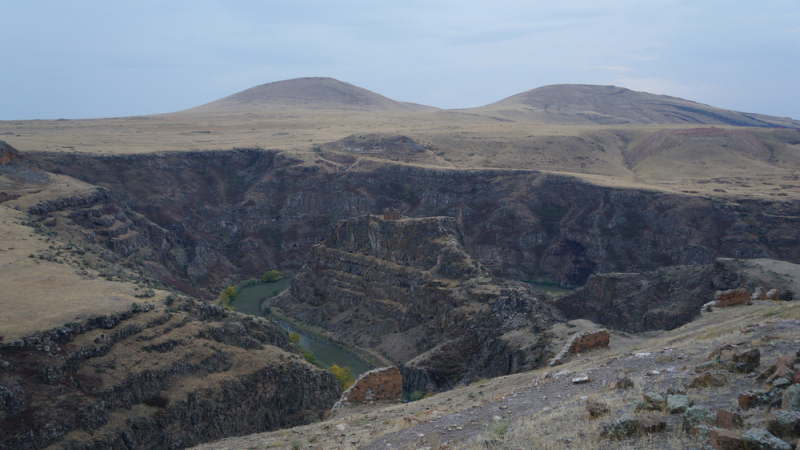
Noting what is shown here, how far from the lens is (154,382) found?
4509 cm

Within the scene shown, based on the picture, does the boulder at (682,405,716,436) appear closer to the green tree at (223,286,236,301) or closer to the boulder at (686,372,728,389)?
the boulder at (686,372,728,389)

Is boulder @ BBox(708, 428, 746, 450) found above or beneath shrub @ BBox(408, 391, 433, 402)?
above

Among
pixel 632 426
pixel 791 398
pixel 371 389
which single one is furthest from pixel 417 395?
pixel 791 398

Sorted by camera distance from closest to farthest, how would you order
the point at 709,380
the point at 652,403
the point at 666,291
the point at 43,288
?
the point at 652,403, the point at 709,380, the point at 43,288, the point at 666,291

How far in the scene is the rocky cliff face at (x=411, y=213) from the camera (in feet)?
359

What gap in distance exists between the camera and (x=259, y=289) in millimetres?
113812

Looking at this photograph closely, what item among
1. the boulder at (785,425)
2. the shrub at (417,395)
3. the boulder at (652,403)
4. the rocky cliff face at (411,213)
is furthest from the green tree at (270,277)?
the boulder at (785,425)

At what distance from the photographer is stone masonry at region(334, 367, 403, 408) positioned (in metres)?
39.9

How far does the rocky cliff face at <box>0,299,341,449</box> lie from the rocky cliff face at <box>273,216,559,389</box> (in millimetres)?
17452

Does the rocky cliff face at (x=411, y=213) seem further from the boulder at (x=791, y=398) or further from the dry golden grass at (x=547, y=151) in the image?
the boulder at (x=791, y=398)

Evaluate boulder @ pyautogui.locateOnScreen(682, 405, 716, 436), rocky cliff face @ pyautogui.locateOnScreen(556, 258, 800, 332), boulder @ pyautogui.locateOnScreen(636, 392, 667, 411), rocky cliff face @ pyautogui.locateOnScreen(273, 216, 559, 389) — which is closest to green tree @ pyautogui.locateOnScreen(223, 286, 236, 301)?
rocky cliff face @ pyautogui.locateOnScreen(273, 216, 559, 389)

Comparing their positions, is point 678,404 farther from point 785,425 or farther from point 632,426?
point 785,425

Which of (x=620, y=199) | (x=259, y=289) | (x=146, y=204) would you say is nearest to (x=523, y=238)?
(x=620, y=199)

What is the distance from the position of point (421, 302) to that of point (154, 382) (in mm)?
39428
